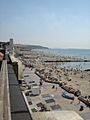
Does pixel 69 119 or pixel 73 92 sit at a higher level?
pixel 69 119

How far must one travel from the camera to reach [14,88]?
10.6 metres

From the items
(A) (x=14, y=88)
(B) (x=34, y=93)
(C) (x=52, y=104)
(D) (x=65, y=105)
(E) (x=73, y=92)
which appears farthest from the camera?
(E) (x=73, y=92)

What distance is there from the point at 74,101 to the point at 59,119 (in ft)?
84.0

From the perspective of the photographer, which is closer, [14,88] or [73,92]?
[14,88]

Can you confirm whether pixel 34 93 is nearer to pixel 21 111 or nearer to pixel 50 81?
pixel 50 81

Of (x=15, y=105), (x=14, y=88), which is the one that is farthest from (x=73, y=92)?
(x=15, y=105)

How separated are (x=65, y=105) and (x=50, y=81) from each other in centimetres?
2047

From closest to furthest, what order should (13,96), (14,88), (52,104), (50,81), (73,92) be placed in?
(13,96)
(14,88)
(52,104)
(73,92)
(50,81)

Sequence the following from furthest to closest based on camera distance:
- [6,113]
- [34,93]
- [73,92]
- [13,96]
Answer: [73,92]
[34,93]
[13,96]
[6,113]

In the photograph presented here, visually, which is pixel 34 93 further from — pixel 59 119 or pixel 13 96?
pixel 59 119

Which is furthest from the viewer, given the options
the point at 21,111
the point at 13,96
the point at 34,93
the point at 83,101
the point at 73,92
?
the point at 73,92

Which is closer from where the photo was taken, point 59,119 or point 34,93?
point 59,119

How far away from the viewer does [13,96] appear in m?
9.05

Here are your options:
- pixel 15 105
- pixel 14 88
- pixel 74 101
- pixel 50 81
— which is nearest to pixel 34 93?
pixel 74 101
